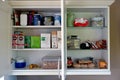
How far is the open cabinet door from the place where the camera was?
1.70 metres

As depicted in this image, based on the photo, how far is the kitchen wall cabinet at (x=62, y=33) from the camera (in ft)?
5.98

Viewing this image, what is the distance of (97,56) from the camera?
2266 mm

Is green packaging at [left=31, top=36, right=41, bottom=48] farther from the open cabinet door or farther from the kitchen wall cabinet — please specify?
the open cabinet door

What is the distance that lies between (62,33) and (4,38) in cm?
57

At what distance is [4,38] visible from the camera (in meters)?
1.78

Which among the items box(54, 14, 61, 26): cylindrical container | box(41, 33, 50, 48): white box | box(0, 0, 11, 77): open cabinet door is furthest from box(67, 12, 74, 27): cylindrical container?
box(0, 0, 11, 77): open cabinet door

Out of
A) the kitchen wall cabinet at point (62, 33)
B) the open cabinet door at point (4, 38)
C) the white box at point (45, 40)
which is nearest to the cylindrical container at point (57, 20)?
the kitchen wall cabinet at point (62, 33)

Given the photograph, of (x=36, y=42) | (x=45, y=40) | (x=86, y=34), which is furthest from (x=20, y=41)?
(x=86, y=34)

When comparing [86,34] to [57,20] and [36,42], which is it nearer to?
[57,20]

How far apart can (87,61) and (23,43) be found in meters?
0.75

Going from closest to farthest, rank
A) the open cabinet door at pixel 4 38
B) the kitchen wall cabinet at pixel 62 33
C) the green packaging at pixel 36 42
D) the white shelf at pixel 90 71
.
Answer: the open cabinet door at pixel 4 38 < the kitchen wall cabinet at pixel 62 33 < the white shelf at pixel 90 71 < the green packaging at pixel 36 42

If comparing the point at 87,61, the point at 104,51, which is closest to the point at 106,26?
the point at 104,51

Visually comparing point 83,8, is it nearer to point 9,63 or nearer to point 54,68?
point 54,68

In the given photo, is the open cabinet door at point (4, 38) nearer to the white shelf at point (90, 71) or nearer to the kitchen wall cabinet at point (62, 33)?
the kitchen wall cabinet at point (62, 33)
